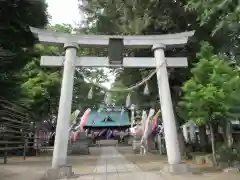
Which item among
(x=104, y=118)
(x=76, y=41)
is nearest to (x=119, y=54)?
(x=76, y=41)

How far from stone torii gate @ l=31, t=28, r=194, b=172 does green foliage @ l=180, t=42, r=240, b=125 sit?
3.09ft

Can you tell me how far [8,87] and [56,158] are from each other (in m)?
4.38

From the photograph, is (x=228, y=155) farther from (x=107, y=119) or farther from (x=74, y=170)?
(x=107, y=119)

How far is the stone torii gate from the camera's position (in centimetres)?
950

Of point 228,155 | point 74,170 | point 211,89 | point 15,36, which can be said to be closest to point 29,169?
point 74,170

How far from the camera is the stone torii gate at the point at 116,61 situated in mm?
9500

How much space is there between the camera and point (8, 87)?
1165 centimetres

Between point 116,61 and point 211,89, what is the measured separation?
3614mm

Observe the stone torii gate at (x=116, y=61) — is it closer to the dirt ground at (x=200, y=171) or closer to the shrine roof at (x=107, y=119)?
the dirt ground at (x=200, y=171)

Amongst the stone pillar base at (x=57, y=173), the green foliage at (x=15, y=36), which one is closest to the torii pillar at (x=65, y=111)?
the stone pillar base at (x=57, y=173)

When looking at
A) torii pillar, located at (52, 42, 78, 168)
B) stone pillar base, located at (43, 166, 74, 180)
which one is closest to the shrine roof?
torii pillar, located at (52, 42, 78, 168)

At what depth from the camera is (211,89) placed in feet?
33.0

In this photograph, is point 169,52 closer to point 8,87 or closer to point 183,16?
point 183,16

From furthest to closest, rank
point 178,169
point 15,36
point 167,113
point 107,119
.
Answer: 1. point 107,119
2. point 15,36
3. point 167,113
4. point 178,169
